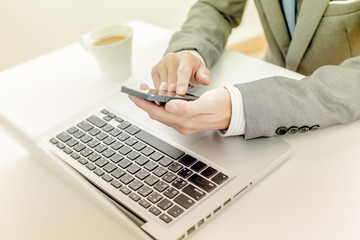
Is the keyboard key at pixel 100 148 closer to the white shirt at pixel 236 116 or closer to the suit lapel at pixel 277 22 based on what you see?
the white shirt at pixel 236 116

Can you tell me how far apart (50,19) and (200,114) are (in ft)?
3.19

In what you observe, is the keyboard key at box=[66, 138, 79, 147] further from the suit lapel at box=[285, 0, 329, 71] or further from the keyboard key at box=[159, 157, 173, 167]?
the suit lapel at box=[285, 0, 329, 71]

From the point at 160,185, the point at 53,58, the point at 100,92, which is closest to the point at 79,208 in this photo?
the point at 160,185

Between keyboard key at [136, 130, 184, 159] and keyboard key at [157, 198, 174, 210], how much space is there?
8 cm

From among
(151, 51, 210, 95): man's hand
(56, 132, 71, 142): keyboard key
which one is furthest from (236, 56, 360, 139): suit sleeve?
(56, 132, 71, 142): keyboard key

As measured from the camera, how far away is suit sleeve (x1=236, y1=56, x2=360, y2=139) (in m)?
0.54

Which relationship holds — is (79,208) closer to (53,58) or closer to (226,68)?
(226,68)

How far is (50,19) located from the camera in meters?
1.27

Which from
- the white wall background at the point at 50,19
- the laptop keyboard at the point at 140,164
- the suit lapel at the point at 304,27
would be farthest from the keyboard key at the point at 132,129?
the white wall background at the point at 50,19

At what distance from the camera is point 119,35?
2.64ft

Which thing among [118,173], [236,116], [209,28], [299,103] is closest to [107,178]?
[118,173]

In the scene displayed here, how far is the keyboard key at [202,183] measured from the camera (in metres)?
0.48

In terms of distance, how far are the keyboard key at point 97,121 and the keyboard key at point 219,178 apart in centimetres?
→ 24

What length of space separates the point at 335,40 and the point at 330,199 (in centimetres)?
43
